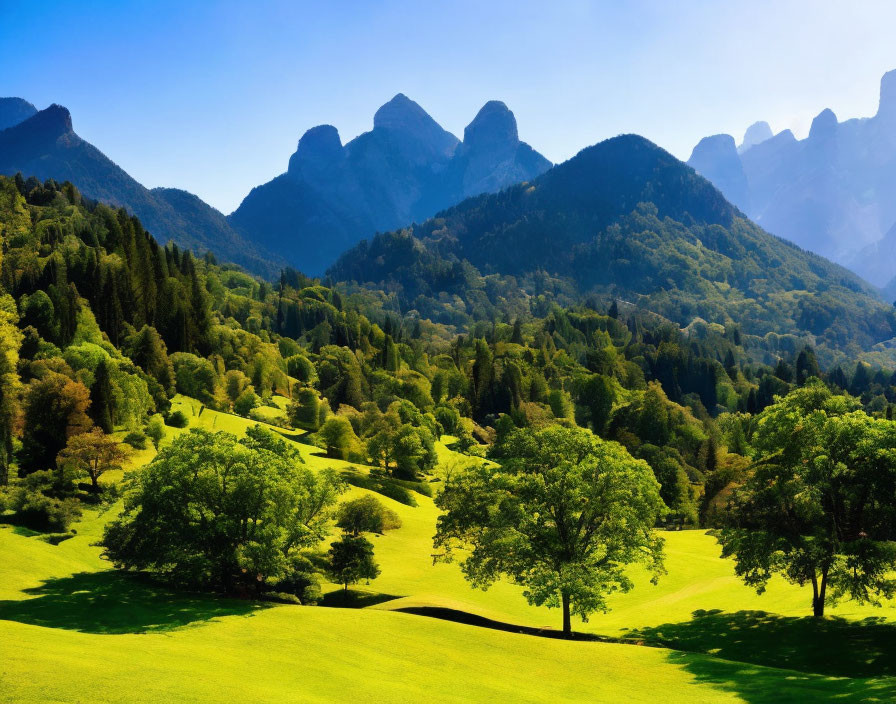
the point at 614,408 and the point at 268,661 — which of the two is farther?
the point at 614,408

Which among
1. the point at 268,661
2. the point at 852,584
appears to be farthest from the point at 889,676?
the point at 268,661

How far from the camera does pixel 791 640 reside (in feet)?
135

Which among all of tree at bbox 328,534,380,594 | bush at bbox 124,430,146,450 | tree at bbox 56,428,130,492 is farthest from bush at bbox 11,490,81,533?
tree at bbox 328,534,380,594

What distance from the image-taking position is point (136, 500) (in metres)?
46.7

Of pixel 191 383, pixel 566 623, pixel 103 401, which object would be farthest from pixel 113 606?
pixel 191 383

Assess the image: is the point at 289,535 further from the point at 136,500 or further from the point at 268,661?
the point at 268,661

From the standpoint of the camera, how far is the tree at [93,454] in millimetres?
62875

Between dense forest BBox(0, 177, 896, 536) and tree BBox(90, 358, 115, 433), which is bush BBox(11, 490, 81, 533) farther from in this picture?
tree BBox(90, 358, 115, 433)

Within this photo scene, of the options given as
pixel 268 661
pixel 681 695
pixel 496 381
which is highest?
pixel 496 381

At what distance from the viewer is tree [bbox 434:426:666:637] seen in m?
45.6

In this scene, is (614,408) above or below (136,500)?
above

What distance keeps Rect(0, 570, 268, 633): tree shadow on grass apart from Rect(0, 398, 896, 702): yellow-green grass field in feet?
0.41

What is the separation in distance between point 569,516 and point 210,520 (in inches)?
976

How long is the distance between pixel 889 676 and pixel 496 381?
153902 mm
